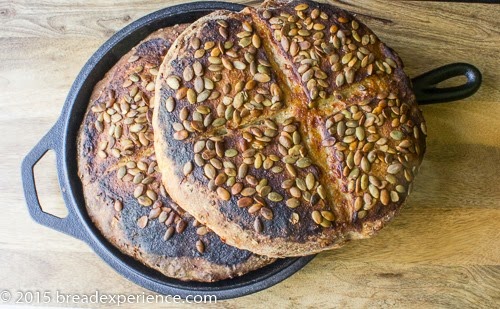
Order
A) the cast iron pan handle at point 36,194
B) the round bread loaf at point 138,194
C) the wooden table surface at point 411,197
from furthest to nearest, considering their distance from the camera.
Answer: the wooden table surface at point 411,197 → the cast iron pan handle at point 36,194 → the round bread loaf at point 138,194

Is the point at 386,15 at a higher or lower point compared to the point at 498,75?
higher

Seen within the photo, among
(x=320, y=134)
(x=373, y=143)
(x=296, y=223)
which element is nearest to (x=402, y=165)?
(x=373, y=143)

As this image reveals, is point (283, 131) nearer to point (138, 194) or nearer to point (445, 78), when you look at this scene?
point (138, 194)

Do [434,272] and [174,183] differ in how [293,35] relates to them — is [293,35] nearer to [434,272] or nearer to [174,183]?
[174,183]

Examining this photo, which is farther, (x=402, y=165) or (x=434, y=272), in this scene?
(x=434, y=272)

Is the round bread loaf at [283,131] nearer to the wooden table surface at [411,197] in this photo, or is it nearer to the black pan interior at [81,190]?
the black pan interior at [81,190]

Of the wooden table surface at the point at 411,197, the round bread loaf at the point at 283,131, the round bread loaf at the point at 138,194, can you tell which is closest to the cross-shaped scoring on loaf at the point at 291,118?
the round bread loaf at the point at 283,131

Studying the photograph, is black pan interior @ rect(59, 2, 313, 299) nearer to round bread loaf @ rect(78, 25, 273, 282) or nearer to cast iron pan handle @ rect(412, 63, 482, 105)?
round bread loaf @ rect(78, 25, 273, 282)

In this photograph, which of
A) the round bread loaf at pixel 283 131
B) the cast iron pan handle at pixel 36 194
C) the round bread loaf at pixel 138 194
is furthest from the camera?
the cast iron pan handle at pixel 36 194
